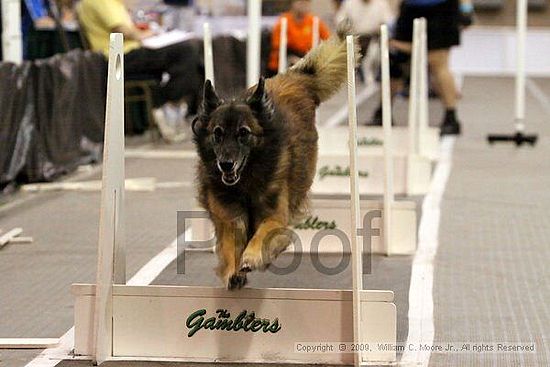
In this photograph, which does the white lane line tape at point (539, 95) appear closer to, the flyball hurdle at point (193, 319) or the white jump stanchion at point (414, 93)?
the white jump stanchion at point (414, 93)

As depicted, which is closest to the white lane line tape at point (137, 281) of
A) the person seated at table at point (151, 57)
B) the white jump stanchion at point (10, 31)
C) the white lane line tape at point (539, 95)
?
the white jump stanchion at point (10, 31)

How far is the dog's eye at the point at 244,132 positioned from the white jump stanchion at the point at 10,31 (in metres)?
4.79

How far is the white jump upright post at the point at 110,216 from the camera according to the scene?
3812 millimetres

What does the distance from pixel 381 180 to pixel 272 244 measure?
11.1 ft

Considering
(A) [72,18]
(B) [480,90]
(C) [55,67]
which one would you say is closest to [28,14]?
(A) [72,18]

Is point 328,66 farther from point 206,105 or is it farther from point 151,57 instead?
point 151,57

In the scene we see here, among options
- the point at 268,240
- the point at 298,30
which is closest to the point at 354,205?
the point at 268,240

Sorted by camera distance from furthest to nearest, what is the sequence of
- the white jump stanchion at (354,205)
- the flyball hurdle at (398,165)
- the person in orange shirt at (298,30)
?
1. the person in orange shirt at (298,30)
2. the flyball hurdle at (398,165)
3. the white jump stanchion at (354,205)

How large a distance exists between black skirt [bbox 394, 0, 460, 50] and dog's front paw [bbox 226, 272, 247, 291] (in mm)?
7118

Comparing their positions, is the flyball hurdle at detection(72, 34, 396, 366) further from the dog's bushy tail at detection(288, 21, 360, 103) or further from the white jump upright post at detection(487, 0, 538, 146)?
the white jump upright post at detection(487, 0, 538, 146)

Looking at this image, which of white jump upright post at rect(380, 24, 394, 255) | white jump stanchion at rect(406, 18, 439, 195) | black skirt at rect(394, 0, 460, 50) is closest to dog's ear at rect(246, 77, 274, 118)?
white jump upright post at rect(380, 24, 394, 255)

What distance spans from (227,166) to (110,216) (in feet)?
Answer: 1.52

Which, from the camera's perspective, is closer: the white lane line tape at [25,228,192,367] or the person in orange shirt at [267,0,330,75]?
the white lane line tape at [25,228,192,367]

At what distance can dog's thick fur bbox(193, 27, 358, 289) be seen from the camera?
12.4 feet
